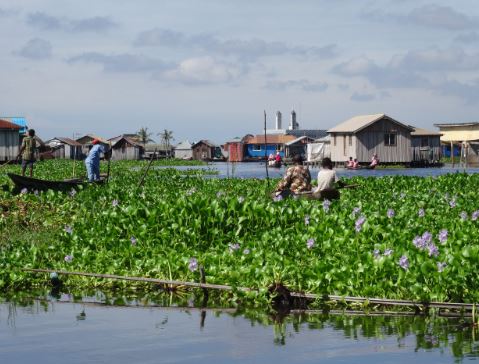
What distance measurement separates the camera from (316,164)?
7538 cm

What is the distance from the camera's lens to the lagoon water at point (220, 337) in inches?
318

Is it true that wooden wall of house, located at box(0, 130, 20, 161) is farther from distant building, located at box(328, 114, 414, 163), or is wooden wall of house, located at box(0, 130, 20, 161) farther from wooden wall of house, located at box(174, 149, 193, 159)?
wooden wall of house, located at box(174, 149, 193, 159)

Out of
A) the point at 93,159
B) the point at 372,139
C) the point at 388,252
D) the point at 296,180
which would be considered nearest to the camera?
the point at 388,252

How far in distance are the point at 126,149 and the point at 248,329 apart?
9649 cm

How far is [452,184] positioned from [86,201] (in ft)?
36.8

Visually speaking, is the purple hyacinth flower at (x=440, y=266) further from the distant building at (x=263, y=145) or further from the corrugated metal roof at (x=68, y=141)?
the corrugated metal roof at (x=68, y=141)

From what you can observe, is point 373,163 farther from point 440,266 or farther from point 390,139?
point 440,266

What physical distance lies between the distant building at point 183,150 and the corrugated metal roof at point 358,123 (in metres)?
55.4

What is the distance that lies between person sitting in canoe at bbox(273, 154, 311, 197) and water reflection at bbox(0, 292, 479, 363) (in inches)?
257

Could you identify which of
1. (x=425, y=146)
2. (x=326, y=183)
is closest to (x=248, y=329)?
(x=326, y=183)

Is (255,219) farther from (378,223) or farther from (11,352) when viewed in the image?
(11,352)

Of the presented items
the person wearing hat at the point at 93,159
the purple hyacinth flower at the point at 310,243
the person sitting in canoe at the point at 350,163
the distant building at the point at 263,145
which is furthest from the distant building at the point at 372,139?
the purple hyacinth flower at the point at 310,243

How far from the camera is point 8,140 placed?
6231 centimetres

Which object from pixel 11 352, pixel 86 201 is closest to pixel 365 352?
pixel 11 352
